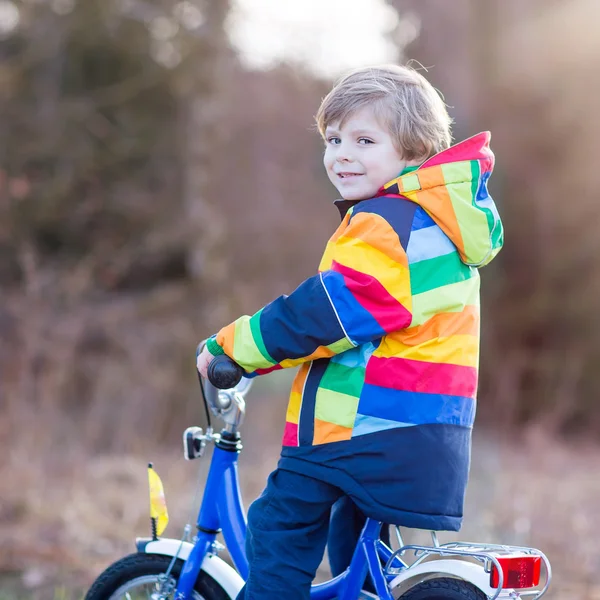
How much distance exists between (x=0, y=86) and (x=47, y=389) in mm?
2576

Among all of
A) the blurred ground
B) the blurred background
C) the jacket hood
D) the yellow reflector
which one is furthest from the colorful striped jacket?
the blurred background

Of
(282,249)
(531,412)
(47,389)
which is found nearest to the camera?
(47,389)

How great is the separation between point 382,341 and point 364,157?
0.44 m

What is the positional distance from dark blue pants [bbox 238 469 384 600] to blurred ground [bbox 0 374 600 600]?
1829mm

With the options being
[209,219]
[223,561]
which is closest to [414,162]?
[223,561]

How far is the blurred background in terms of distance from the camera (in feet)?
21.5

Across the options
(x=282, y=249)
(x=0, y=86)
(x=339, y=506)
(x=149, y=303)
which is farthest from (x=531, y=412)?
(x=339, y=506)

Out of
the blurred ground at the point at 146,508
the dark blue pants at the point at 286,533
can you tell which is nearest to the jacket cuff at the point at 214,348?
the dark blue pants at the point at 286,533

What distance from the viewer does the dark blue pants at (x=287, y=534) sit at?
6.66ft

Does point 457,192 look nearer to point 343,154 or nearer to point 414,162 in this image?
point 414,162

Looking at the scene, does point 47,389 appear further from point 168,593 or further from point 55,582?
point 168,593

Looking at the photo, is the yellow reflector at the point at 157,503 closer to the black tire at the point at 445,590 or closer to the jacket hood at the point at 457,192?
the black tire at the point at 445,590

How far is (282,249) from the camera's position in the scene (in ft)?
33.1

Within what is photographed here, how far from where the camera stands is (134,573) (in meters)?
2.44
